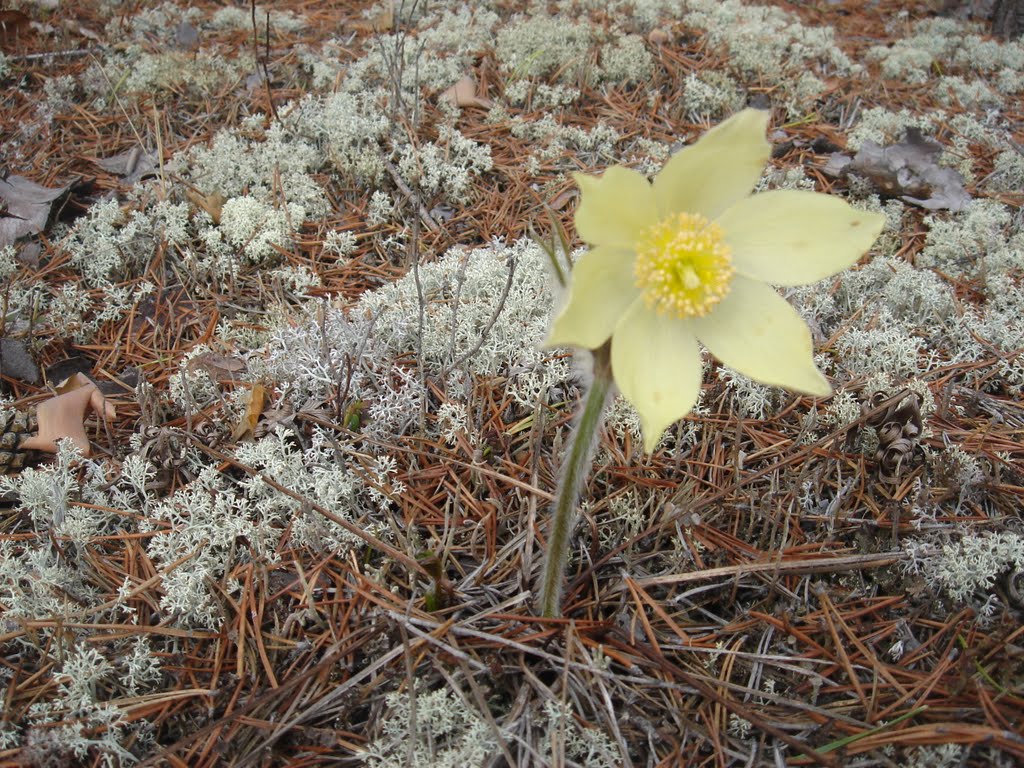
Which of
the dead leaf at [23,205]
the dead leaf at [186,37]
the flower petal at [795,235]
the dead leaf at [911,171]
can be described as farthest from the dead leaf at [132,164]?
the dead leaf at [911,171]

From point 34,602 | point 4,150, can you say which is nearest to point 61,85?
point 4,150

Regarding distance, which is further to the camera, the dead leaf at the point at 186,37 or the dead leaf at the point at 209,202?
the dead leaf at the point at 186,37

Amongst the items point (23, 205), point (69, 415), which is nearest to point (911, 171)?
point (69, 415)

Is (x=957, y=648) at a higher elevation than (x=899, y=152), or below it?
below

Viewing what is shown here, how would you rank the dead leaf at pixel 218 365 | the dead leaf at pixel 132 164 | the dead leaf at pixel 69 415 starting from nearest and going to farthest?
the dead leaf at pixel 69 415 < the dead leaf at pixel 218 365 < the dead leaf at pixel 132 164

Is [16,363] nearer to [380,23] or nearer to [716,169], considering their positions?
[716,169]

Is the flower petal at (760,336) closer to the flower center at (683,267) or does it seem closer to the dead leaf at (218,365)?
the flower center at (683,267)

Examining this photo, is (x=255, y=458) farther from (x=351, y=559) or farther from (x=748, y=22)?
(x=748, y=22)
